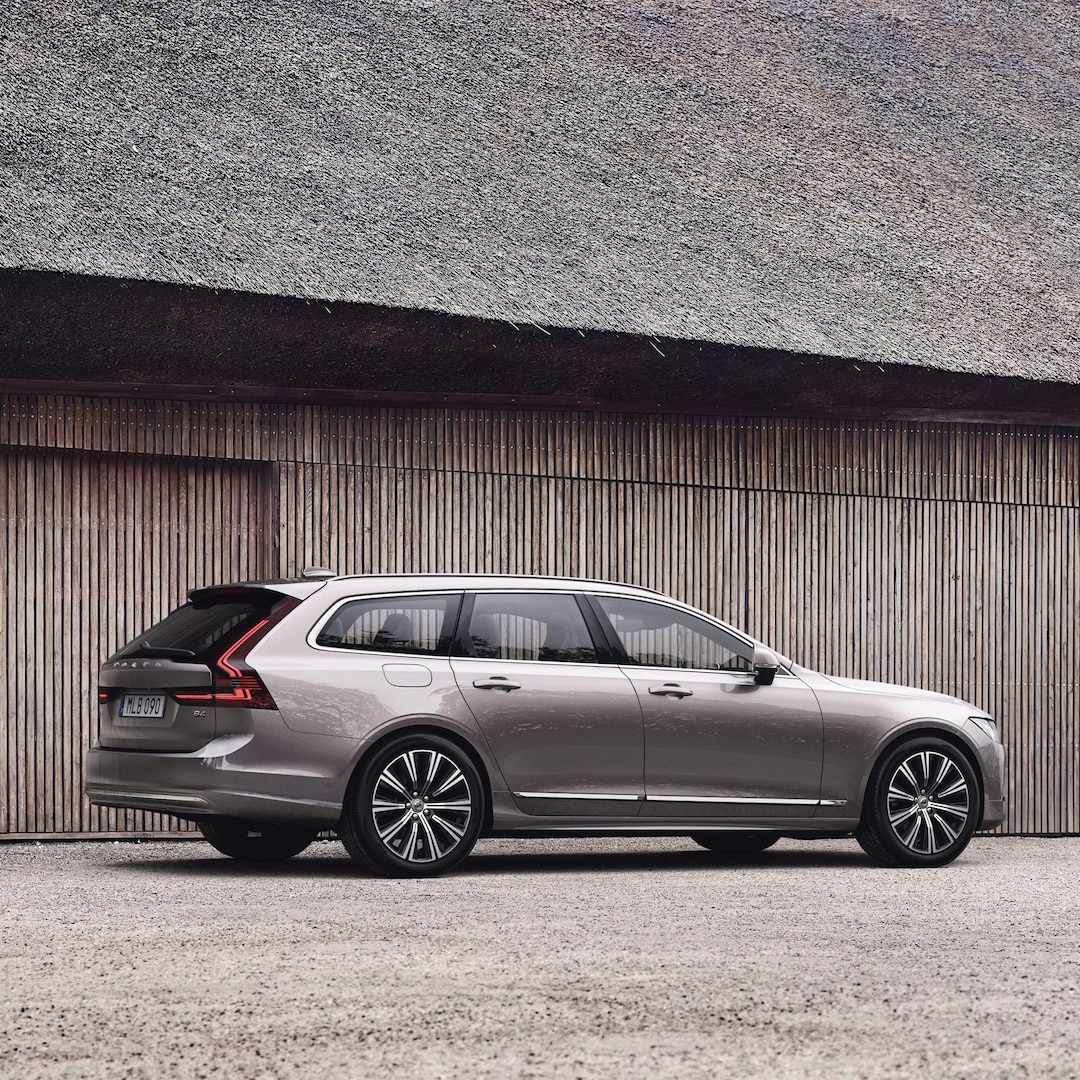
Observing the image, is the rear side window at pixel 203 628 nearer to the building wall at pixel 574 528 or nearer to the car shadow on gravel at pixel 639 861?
the car shadow on gravel at pixel 639 861

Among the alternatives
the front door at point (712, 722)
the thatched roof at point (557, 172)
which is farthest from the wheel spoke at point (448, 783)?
the thatched roof at point (557, 172)

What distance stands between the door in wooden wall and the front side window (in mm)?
3046

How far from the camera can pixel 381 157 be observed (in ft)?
43.9

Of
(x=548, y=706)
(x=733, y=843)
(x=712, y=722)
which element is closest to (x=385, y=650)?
(x=548, y=706)

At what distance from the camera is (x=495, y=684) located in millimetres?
9477

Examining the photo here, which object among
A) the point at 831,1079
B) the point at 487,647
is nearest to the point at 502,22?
the point at 487,647

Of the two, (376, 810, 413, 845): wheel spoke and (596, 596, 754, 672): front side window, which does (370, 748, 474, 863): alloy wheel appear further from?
(596, 596, 754, 672): front side window

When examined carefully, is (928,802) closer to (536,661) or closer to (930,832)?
(930,832)

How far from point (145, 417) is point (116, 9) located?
3.90m

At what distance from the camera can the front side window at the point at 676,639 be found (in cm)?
1002

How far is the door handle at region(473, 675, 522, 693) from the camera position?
9438mm

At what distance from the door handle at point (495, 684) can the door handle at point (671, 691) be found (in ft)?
2.69

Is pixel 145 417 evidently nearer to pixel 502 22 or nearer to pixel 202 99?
pixel 202 99

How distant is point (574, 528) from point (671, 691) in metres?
3.15
